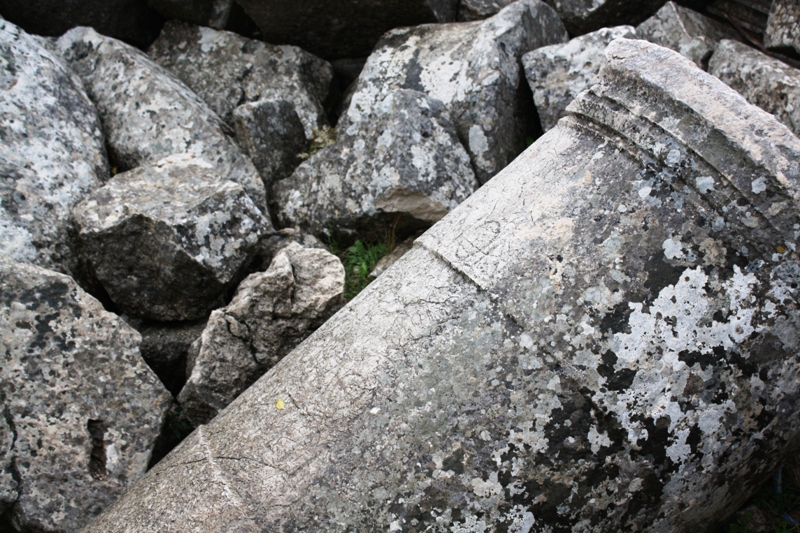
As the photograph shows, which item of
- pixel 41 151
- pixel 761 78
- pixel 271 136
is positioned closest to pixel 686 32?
pixel 761 78

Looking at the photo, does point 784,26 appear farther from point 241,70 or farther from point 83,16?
point 83,16

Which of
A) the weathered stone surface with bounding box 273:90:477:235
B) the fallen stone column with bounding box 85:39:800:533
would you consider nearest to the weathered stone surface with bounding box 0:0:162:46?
the weathered stone surface with bounding box 273:90:477:235

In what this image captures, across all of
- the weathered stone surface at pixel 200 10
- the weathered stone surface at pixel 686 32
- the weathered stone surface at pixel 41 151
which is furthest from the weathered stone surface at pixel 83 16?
the weathered stone surface at pixel 686 32

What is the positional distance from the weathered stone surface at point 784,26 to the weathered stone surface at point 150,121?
2806mm

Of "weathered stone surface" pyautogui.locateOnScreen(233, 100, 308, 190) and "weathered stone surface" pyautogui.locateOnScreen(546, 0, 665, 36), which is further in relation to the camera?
"weathered stone surface" pyautogui.locateOnScreen(546, 0, 665, 36)

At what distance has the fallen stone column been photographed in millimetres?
1801

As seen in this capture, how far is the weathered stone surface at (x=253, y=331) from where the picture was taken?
9.04 feet

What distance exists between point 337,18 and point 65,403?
9.11ft

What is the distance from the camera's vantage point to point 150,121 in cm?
367

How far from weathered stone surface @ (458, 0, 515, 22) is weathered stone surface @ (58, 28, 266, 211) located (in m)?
1.75

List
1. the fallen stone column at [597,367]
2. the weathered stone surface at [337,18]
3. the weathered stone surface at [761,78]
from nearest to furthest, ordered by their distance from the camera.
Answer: the fallen stone column at [597,367] < the weathered stone surface at [761,78] < the weathered stone surface at [337,18]

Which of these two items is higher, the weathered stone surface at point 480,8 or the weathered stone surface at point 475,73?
the weathered stone surface at point 480,8

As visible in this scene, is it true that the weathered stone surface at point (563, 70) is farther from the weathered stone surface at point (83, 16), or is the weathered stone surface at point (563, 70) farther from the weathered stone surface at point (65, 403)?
the weathered stone surface at point (83, 16)

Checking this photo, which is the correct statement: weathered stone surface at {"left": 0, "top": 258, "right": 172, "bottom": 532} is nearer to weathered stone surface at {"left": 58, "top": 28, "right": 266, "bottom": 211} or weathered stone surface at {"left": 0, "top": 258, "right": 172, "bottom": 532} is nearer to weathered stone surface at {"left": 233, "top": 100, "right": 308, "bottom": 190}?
weathered stone surface at {"left": 58, "top": 28, "right": 266, "bottom": 211}
